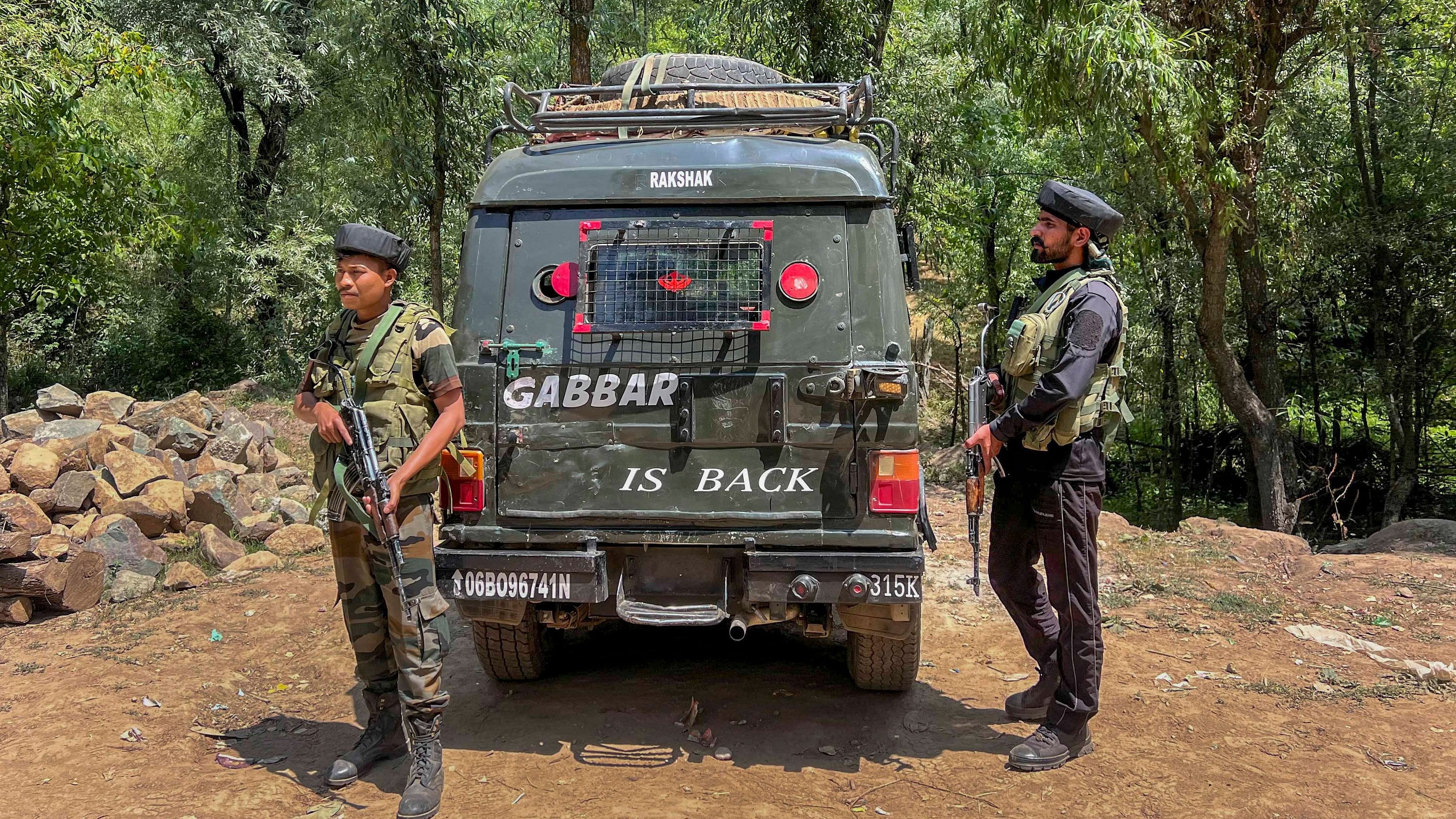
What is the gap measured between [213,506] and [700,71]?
15.9 feet

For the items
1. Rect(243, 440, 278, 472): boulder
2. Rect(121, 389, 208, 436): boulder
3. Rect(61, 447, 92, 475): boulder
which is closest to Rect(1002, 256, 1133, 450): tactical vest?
Rect(61, 447, 92, 475): boulder

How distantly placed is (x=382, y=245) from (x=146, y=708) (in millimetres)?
2610

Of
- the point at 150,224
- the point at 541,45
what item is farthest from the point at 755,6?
the point at 150,224

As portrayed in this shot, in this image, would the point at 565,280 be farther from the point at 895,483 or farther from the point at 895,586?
the point at 895,586

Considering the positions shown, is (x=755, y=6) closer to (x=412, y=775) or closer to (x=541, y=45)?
(x=541, y=45)

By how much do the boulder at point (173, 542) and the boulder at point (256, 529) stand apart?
1.16 ft

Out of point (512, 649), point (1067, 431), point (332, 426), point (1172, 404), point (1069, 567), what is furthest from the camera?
point (1172, 404)

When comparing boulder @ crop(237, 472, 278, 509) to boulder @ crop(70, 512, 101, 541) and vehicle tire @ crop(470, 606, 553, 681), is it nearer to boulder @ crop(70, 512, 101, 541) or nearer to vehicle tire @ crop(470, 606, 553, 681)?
boulder @ crop(70, 512, 101, 541)

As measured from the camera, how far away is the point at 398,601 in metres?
3.79

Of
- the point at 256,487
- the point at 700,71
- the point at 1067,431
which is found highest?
the point at 700,71

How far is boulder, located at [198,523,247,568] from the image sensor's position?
7.14m

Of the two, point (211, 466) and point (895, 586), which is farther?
point (211, 466)

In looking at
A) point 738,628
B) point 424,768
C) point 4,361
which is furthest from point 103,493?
point 4,361

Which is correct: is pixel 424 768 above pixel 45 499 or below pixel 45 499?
below
